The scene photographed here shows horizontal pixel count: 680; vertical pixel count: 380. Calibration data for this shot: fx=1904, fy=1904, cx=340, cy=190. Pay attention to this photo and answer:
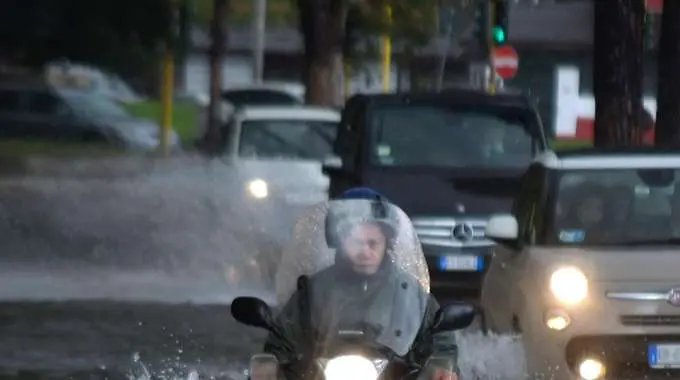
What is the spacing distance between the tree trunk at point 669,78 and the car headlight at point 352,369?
44.7 feet

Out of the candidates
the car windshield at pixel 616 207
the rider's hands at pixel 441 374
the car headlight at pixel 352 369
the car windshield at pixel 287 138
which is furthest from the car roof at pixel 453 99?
the car headlight at pixel 352 369

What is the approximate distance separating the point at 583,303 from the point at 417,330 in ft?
13.6

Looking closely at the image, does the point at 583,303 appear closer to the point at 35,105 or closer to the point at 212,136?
the point at 212,136

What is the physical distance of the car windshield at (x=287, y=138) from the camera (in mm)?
21266

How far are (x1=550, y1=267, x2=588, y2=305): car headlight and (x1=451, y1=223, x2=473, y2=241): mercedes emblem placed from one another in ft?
16.2

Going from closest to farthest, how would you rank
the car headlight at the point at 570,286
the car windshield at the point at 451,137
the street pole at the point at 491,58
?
the car headlight at the point at 570,286 → the car windshield at the point at 451,137 → the street pole at the point at 491,58

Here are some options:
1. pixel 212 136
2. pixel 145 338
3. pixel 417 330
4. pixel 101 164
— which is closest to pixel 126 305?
pixel 145 338

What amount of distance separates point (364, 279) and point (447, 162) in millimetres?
9815

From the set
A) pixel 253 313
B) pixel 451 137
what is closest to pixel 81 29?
pixel 451 137

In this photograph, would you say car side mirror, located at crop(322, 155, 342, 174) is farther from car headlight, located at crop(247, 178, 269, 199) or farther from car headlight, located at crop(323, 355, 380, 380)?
car headlight, located at crop(323, 355, 380, 380)

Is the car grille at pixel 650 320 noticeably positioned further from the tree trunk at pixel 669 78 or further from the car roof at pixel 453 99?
the tree trunk at pixel 669 78

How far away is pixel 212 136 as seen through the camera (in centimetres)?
4559

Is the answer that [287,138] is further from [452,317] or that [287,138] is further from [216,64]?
[216,64]

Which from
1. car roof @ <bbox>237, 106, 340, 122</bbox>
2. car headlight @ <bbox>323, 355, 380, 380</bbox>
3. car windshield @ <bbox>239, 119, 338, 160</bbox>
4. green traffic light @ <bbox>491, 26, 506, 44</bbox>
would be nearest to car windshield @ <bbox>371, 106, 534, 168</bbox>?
car windshield @ <bbox>239, 119, 338, 160</bbox>
